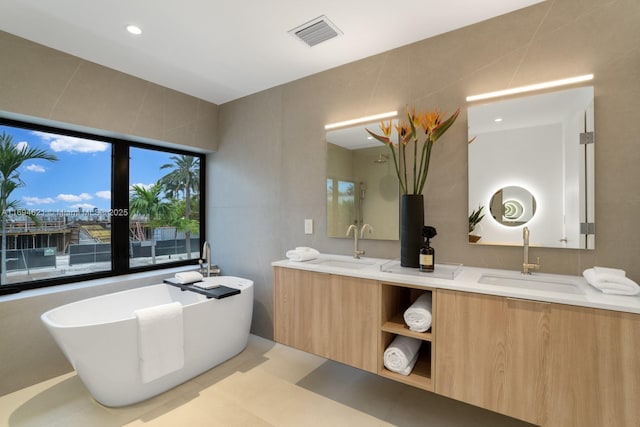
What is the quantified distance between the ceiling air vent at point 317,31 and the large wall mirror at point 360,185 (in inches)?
27.4

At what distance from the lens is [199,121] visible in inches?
132

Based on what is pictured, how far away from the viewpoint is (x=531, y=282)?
1.65 metres

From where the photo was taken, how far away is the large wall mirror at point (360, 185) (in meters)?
2.29

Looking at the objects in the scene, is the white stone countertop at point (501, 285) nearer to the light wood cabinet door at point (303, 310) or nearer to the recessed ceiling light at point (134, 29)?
the light wood cabinet door at point (303, 310)

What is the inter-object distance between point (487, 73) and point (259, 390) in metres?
2.76

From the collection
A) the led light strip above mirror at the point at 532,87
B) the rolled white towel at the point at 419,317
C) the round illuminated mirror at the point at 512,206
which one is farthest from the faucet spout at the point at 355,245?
the led light strip above mirror at the point at 532,87

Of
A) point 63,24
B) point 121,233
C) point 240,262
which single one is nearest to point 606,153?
→ point 240,262

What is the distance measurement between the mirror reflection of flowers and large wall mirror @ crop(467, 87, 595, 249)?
284 mm

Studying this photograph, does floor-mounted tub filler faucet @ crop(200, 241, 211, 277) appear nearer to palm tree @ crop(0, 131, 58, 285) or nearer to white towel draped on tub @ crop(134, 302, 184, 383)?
white towel draped on tub @ crop(134, 302, 184, 383)

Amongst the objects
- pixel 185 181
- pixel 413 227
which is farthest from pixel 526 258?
pixel 185 181

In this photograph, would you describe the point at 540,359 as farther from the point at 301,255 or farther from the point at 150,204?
the point at 150,204

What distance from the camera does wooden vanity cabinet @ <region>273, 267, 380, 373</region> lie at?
178cm

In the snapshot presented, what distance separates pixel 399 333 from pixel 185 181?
9.88ft

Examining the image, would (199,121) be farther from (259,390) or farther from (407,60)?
(259,390)
